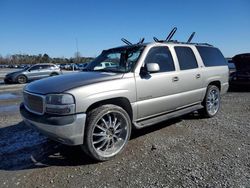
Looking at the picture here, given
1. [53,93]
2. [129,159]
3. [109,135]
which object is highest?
[53,93]

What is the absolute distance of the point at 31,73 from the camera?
1870 centimetres

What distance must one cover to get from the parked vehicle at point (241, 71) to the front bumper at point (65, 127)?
9.80 metres

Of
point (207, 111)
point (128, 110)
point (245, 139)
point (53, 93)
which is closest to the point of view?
point (53, 93)

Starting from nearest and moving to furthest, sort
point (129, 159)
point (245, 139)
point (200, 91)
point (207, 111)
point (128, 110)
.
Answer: point (129, 159)
point (128, 110)
point (245, 139)
point (200, 91)
point (207, 111)

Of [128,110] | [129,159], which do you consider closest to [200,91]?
[128,110]

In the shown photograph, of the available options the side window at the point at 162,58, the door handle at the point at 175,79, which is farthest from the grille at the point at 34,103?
the door handle at the point at 175,79

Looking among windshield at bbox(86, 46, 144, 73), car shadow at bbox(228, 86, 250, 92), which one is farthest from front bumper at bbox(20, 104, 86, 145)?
car shadow at bbox(228, 86, 250, 92)

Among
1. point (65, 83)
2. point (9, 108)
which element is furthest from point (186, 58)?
point (9, 108)

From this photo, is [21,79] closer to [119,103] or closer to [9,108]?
[9,108]

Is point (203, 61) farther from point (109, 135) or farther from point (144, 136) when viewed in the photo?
point (109, 135)

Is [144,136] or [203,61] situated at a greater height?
[203,61]

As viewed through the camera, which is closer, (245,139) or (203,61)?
(245,139)

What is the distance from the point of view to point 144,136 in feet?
15.7

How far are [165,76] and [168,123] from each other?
153cm
